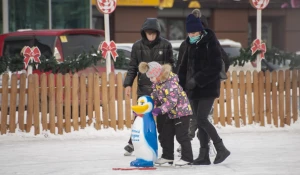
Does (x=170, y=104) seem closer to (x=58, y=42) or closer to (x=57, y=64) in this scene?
(x=57, y=64)

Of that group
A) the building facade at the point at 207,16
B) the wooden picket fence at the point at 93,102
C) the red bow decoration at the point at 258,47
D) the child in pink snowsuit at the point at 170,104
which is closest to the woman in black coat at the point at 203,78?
the child in pink snowsuit at the point at 170,104

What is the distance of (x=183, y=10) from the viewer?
29672mm

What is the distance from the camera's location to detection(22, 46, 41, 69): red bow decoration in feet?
45.2

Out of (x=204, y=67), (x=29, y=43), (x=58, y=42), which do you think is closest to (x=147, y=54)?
(x=204, y=67)

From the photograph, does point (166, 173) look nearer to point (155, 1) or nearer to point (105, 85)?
point (105, 85)

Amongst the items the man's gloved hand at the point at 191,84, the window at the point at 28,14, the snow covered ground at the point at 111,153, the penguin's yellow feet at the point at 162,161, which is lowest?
the snow covered ground at the point at 111,153

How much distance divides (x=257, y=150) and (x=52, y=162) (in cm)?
281

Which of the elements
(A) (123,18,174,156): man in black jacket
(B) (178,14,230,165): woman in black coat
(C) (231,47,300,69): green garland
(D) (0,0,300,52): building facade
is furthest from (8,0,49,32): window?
(B) (178,14,230,165): woman in black coat

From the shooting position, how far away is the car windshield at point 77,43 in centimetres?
1505

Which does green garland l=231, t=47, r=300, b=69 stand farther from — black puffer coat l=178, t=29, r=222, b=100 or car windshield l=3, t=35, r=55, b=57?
black puffer coat l=178, t=29, r=222, b=100

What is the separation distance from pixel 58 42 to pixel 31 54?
47.4 inches

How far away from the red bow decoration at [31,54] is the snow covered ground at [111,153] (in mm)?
1424

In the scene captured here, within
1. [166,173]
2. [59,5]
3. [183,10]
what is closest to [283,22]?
[183,10]

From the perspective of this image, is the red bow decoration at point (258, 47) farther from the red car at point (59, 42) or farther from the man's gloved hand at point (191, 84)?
the man's gloved hand at point (191, 84)
